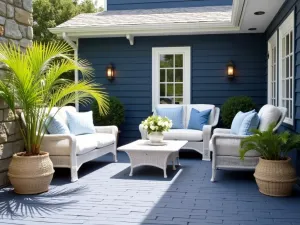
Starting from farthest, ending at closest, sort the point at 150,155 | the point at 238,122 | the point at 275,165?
the point at 238,122
the point at 150,155
the point at 275,165

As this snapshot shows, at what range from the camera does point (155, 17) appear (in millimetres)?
7734

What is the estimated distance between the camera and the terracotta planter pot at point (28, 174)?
4031 millimetres

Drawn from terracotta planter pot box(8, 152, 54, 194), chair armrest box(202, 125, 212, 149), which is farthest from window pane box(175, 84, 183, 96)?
terracotta planter pot box(8, 152, 54, 194)

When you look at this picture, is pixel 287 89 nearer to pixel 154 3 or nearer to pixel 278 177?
pixel 278 177

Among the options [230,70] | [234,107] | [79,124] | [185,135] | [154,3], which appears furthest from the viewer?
[154,3]

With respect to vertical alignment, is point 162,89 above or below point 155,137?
above

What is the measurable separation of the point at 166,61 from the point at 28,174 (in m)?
4.36

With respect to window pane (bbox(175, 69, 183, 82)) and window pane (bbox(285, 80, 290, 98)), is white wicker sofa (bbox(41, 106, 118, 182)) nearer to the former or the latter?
window pane (bbox(285, 80, 290, 98))

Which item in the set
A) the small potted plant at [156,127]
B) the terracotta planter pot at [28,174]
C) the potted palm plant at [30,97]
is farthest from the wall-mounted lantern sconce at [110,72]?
the terracotta planter pot at [28,174]

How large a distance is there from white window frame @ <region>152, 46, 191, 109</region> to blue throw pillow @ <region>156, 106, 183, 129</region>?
56cm

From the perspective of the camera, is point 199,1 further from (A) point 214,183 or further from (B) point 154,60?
(A) point 214,183

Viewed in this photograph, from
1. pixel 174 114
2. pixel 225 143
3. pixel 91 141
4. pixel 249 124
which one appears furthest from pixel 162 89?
pixel 225 143

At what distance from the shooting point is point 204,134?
629 centimetres

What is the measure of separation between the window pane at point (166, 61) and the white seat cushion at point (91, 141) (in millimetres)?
2254
